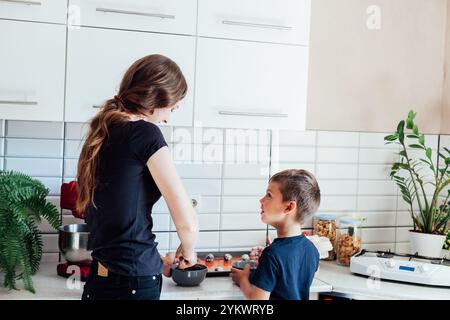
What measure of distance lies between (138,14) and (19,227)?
77cm

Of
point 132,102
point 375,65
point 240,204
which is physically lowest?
point 240,204

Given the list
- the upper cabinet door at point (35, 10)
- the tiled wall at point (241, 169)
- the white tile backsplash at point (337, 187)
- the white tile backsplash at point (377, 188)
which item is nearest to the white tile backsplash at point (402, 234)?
the tiled wall at point (241, 169)

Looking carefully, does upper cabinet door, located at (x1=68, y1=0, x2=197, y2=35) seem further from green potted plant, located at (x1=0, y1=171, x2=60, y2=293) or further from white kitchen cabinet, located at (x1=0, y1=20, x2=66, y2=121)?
green potted plant, located at (x1=0, y1=171, x2=60, y2=293)

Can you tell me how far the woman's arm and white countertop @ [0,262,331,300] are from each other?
1.29 ft

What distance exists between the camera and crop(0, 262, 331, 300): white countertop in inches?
67.5

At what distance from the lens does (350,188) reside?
254 centimetres

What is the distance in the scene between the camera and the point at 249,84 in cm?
200

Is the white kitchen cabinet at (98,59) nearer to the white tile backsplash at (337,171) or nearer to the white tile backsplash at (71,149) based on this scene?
the white tile backsplash at (71,149)

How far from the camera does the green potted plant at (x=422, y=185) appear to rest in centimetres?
236

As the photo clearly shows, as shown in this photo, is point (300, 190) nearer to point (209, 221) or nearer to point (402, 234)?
point (209, 221)

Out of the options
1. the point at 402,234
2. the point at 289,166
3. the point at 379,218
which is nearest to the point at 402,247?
the point at 402,234

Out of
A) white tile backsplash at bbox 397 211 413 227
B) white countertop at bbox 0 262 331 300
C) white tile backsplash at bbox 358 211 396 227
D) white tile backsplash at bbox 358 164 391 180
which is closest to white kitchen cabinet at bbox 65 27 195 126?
white countertop at bbox 0 262 331 300

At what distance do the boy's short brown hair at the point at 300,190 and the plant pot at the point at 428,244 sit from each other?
941 mm

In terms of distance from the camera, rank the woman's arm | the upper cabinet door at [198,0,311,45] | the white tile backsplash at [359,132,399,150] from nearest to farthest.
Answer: the woman's arm, the upper cabinet door at [198,0,311,45], the white tile backsplash at [359,132,399,150]
